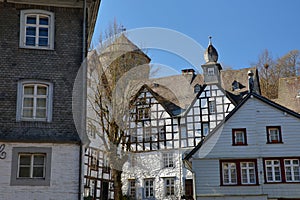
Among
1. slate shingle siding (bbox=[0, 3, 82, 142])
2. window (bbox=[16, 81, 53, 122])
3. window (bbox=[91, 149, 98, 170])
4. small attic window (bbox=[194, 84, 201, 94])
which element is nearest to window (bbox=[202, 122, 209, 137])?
small attic window (bbox=[194, 84, 201, 94])

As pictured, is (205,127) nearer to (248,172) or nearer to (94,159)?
(94,159)

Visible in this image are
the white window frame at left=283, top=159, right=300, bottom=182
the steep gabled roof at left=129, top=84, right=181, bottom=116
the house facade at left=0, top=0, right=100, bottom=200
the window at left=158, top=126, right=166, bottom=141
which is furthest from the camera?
the steep gabled roof at left=129, top=84, right=181, bottom=116

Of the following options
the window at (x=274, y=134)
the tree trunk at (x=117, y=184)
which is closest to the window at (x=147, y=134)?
the tree trunk at (x=117, y=184)

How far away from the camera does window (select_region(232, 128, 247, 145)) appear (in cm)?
2308

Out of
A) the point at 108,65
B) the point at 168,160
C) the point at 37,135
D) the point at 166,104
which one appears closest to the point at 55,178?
the point at 37,135

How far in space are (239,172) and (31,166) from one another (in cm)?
1176

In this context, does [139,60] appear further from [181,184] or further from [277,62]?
[277,62]

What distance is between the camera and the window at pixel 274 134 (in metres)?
23.0

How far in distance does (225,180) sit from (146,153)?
13886 mm

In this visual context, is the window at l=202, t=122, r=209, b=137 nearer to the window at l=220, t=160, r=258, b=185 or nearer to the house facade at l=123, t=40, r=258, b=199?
the house facade at l=123, t=40, r=258, b=199

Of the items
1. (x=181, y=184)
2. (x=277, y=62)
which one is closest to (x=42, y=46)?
(x=181, y=184)

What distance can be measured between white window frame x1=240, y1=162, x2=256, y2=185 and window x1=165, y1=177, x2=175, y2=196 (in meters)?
12.1

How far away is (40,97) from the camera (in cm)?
1537

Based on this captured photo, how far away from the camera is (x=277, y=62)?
4700cm
